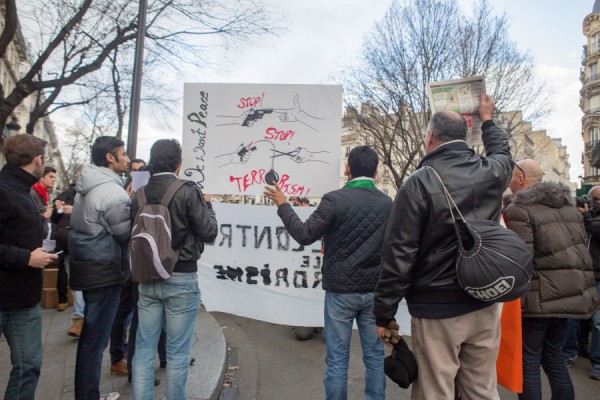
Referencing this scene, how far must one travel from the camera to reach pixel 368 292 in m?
2.97

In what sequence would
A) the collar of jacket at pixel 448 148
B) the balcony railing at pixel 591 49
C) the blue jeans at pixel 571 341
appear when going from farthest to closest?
1. the balcony railing at pixel 591 49
2. the blue jeans at pixel 571 341
3. the collar of jacket at pixel 448 148

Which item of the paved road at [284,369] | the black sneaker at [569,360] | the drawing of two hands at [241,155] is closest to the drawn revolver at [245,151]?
the drawing of two hands at [241,155]

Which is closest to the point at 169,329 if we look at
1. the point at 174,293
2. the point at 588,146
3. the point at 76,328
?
the point at 174,293

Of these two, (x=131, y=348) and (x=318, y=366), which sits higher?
(x=131, y=348)

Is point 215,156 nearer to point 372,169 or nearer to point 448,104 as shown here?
point 372,169

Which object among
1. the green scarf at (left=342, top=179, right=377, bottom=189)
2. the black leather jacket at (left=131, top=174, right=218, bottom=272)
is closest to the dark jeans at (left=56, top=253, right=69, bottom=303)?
the black leather jacket at (left=131, top=174, right=218, bottom=272)

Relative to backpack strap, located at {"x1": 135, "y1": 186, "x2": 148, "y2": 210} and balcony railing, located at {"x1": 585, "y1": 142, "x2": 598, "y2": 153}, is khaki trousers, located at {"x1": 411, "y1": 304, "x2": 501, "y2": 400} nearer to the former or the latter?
backpack strap, located at {"x1": 135, "y1": 186, "x2": 148, "y2": 210}

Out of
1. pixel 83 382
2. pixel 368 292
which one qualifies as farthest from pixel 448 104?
pixel 83 382

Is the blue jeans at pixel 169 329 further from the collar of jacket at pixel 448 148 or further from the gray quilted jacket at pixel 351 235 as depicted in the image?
the collar of jacket at pixel 448 148

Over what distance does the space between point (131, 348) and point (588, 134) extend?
5569 centimetres

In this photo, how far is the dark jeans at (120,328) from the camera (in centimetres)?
389

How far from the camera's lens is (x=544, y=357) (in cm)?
314

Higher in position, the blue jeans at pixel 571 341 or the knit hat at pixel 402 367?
the knit hat at pixel 402 367

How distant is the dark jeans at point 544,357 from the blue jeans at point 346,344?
38.6 inches
